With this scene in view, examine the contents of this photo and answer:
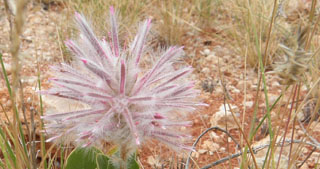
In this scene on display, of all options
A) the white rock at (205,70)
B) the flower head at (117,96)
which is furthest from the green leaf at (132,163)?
the white rock at (205,70)

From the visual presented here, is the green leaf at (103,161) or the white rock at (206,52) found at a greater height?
the white rock at (206,52)

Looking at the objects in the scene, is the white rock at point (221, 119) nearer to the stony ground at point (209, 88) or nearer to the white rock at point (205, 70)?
the stony ground at point (209, 88)

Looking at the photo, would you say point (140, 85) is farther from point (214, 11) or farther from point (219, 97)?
point (214, 11)

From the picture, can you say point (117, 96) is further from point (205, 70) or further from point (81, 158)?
point (205, 70)

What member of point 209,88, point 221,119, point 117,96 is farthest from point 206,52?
point 117,96

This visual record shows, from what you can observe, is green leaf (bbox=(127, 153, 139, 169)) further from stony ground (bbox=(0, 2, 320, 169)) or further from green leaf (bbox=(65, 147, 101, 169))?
stony ground (bbox=(0, 2, 320, 169))

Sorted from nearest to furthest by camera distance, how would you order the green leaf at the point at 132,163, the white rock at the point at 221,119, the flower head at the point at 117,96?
the flower head at the point at 117,96 → the green leaf at the point at 132,163 → the white rock at the point at 221,119
